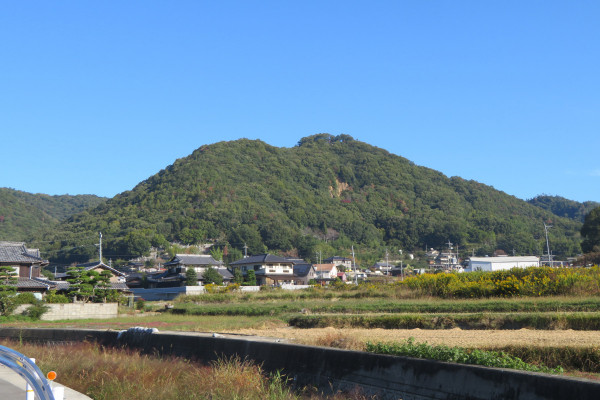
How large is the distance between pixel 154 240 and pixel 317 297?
7739 centimetres

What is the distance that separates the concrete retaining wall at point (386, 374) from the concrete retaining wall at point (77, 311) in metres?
24.5

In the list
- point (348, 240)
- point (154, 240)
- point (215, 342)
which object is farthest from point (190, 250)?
point (215, 342)

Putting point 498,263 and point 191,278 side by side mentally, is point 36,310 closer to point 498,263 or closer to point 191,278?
point 191,278

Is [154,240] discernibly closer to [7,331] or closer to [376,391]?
[7,331]

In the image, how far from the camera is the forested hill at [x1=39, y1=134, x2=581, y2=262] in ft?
390

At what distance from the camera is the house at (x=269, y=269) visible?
8138cm

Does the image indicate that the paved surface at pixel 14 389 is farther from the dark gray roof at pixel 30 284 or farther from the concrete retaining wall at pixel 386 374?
the dark gray roof at pixel 30 284

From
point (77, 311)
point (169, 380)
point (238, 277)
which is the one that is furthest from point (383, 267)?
point (169, 380)

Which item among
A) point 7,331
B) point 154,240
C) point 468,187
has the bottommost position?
point 7,331

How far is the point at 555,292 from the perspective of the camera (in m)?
24.8

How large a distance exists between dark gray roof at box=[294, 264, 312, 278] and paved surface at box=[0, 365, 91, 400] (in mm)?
77968

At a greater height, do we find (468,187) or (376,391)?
(468,187)

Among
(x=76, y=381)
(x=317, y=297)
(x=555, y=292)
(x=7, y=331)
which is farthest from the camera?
(x=317, y=297)

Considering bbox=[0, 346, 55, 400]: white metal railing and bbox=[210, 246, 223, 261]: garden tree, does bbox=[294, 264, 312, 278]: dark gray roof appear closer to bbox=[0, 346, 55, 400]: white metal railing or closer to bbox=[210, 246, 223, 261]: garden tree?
bbox=[210, 246, 223, 261]: garden tree
